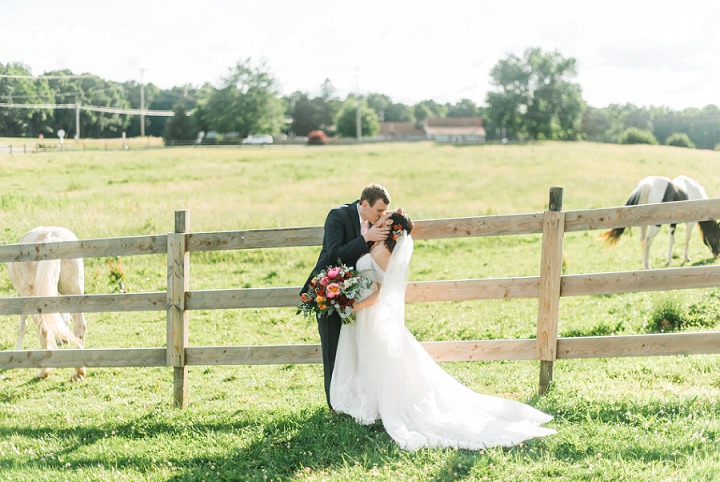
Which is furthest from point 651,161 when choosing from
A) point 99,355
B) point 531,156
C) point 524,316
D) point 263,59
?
point 263,59

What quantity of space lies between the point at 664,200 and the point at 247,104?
56975 mm

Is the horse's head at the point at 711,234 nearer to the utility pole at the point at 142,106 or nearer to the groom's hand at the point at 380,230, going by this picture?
the groom's hand at the point at 380,230

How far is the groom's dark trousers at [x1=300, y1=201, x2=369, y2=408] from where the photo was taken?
5.14 metres

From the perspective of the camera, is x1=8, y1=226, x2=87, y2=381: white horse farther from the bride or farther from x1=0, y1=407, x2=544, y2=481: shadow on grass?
the bride

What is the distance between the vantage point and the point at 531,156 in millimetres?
44344

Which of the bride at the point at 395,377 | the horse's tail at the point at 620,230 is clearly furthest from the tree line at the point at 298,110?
the bride at the point at 395,377

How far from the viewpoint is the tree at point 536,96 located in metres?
74.2

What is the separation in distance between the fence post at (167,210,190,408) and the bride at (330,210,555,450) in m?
1.72

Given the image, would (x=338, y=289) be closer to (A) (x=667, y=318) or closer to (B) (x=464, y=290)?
(B) (x=464, y=290)

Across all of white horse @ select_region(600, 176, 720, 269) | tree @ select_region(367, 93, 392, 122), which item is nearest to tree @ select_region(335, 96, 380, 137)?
tree @ select_region(367, 93, 392, 122)

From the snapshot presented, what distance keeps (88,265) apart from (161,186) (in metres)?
13.2

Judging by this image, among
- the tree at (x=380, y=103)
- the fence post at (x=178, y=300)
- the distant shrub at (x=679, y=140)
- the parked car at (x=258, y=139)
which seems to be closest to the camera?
the fence post at (x=178, y=300)

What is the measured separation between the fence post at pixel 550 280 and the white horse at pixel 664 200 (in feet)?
25.1

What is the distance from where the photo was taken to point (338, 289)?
4.91m
